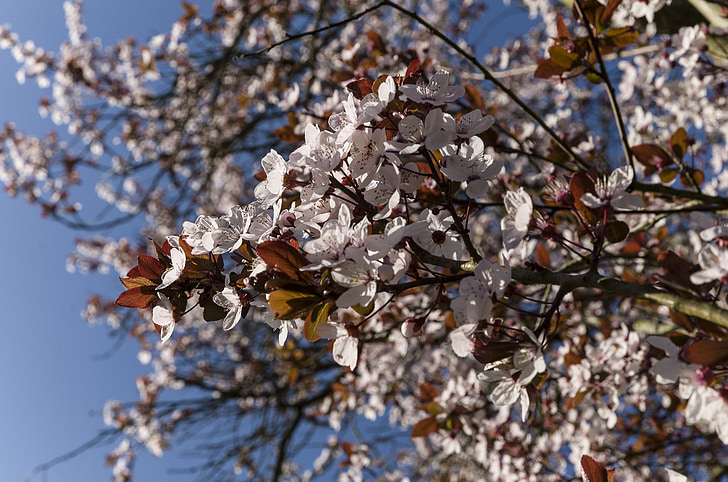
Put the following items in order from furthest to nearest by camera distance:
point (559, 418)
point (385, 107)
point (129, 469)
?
1. point (129, 469)
2. point (559, 418)
3. point (385, 107)

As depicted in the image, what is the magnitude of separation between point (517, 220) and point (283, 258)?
0.35 m

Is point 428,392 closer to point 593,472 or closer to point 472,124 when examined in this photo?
point 593,472

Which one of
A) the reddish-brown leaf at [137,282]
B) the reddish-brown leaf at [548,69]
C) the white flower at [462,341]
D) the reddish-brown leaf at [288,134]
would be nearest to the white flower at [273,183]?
the reddish-brown leaf at [137,282]

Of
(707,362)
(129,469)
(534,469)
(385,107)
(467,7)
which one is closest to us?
(707,362)

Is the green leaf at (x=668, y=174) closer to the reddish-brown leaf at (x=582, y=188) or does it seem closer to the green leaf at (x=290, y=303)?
the reddish-brown leaf at (x=582, y=188)

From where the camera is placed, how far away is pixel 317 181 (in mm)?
690

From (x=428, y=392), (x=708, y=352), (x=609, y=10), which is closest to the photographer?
(x=708, y=352)

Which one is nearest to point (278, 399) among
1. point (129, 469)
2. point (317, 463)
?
point (317, 463)

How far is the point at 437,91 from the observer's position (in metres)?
0.72

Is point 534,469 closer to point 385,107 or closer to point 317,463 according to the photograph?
point 385,107

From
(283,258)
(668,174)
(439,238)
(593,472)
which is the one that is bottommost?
(668,174)

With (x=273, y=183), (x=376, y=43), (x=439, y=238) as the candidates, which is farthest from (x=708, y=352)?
(x=376, y=43)

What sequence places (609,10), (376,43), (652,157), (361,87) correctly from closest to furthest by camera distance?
(361,87)
(609,10)
(652,157)
(376,43)

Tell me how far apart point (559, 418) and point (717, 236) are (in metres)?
2.10
